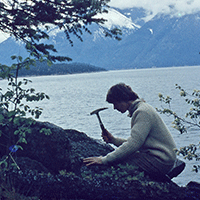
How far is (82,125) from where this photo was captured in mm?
25906

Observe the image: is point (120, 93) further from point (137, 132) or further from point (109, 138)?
point (109, 138)

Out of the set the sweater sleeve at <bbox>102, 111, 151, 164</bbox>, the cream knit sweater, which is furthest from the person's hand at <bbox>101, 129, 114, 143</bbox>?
the sweater sleeve at <bbox>102, 111, 151, 164</bbox>

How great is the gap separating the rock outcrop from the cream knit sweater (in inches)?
12.9

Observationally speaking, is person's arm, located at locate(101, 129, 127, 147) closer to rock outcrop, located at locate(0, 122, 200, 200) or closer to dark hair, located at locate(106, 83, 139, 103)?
rock outcrop, located at locate(0, 122, 200, 200)

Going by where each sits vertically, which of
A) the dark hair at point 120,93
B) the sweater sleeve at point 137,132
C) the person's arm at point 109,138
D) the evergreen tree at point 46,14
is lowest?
the person's arm at point 109,138

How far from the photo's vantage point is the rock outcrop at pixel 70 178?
411cm

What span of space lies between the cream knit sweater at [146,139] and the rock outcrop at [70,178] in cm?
33

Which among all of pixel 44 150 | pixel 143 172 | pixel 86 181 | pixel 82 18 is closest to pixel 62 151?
pixel 44 150

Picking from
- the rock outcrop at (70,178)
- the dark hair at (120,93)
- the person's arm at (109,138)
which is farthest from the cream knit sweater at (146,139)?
the person's arm at (109,138)

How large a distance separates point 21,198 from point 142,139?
5.74 feet

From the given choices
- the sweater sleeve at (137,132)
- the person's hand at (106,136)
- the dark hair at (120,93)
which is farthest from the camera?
the person's hand at (106,136)

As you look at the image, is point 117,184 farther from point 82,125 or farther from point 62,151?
point 82,125

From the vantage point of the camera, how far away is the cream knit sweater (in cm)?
390

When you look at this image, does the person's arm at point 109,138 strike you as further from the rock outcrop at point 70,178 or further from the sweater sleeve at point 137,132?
the sweater sleeve at point 137,132
